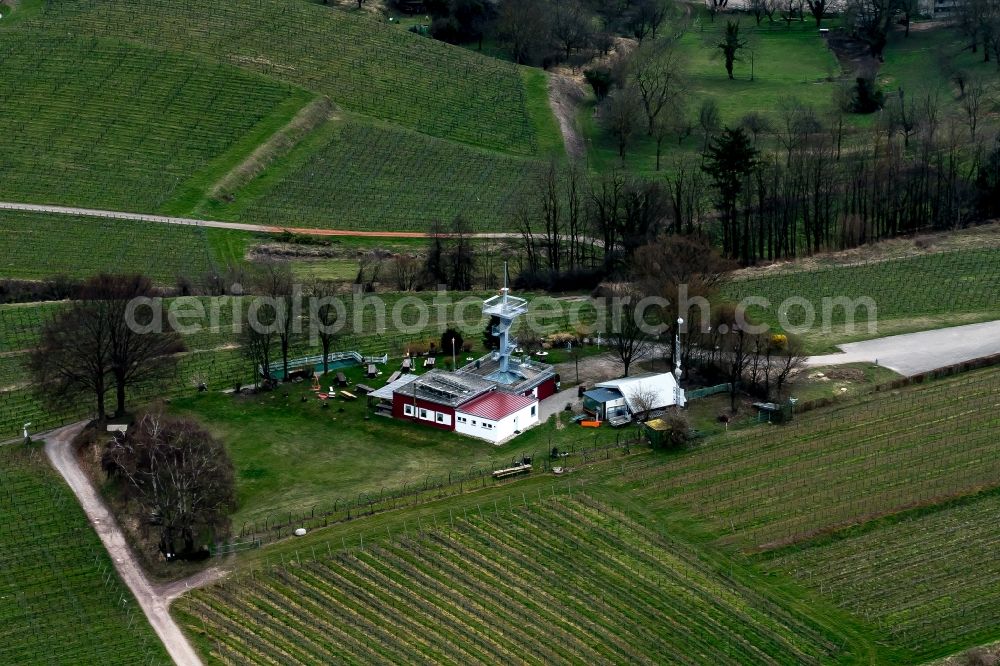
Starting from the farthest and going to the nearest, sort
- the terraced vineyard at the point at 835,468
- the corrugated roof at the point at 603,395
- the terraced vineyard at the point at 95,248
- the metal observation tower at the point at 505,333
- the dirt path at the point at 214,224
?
the dirt path at the point at 214,224
the terraced vineyard at the point at 95,248
the metal observation tower at the point at 505,333
the corrugated roof at the point at 603,395
the terraced vineyard at the point at 835,468

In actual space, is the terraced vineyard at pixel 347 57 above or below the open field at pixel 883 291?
above

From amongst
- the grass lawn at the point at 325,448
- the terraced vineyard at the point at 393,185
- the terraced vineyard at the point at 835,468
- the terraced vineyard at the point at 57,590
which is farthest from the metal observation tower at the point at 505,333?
the terraced vineyard at the point at 393,185

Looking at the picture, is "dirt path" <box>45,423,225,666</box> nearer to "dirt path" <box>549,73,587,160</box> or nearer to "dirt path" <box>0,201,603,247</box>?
"dirt path" <box>0,201,603,247</box>

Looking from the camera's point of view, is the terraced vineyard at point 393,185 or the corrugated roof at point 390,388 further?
the terraced vineyard at point 393,185

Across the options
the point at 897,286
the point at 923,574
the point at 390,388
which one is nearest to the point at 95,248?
the point at 390,388

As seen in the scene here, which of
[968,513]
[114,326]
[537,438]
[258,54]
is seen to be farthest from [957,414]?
[258,54]

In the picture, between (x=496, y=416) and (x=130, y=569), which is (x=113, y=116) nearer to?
(x=496, y=416)

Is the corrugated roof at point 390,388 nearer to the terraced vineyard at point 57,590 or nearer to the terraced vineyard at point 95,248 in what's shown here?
the terraced vineyard at point 57,590
